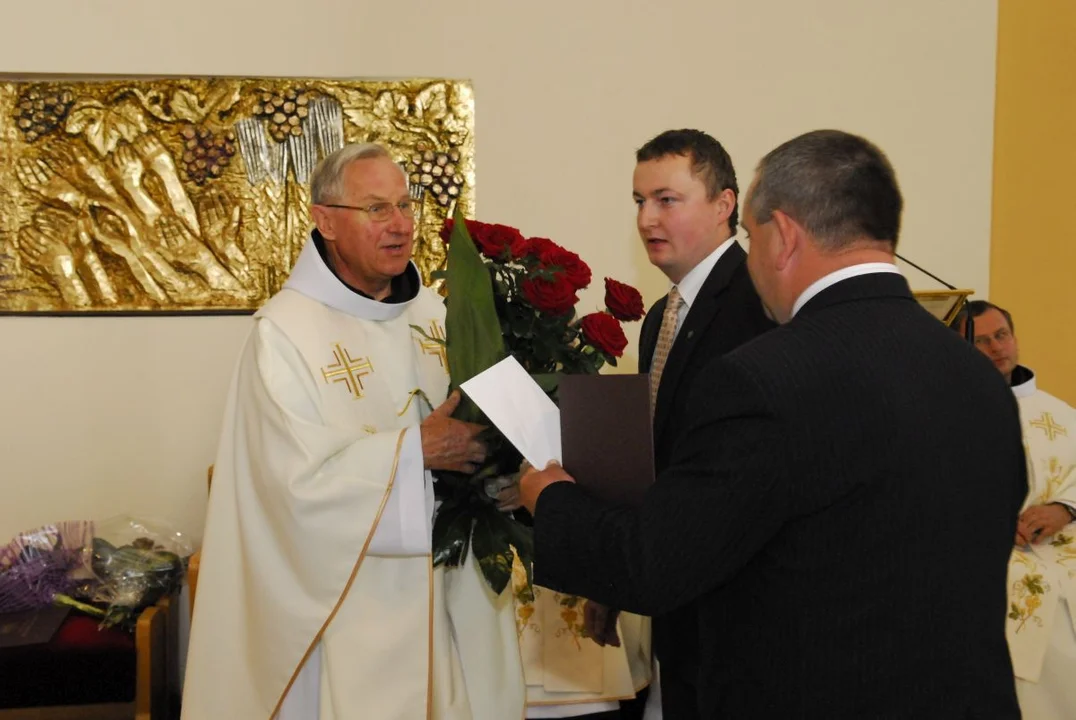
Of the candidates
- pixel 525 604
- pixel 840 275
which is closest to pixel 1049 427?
pixel 525 604

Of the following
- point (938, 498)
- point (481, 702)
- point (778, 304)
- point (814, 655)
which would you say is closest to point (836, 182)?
point (778, 304)

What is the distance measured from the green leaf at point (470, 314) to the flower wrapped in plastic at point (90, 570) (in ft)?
7.61

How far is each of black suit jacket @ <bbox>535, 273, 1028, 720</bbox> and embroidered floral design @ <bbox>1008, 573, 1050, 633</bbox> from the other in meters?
2.39

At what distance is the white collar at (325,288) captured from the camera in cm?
276

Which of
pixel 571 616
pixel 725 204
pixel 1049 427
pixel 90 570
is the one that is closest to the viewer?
pixel 725 204

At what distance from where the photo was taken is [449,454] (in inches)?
92.0

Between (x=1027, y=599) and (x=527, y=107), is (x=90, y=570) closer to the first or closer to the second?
(x=527, y=107)

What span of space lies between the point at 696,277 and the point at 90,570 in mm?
2849

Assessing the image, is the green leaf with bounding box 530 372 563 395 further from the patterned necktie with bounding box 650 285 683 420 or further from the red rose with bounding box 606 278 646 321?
the patterned necktie with bounding box 650 285 683 420

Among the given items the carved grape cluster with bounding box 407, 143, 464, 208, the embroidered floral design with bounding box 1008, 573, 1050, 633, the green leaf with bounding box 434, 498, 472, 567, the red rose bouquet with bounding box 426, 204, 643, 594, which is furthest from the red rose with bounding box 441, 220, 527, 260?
the embroidered floral design with bounding box 1008, 573, 1050, 633

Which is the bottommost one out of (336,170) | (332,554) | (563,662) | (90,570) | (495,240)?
(563,662)

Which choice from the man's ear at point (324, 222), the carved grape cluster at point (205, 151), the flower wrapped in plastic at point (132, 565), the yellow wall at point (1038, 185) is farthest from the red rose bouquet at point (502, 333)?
the yellow wall at point (1038, 185)

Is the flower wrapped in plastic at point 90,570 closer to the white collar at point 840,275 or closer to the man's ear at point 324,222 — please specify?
the man's ear at point 324,222

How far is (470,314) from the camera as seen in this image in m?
2.32
